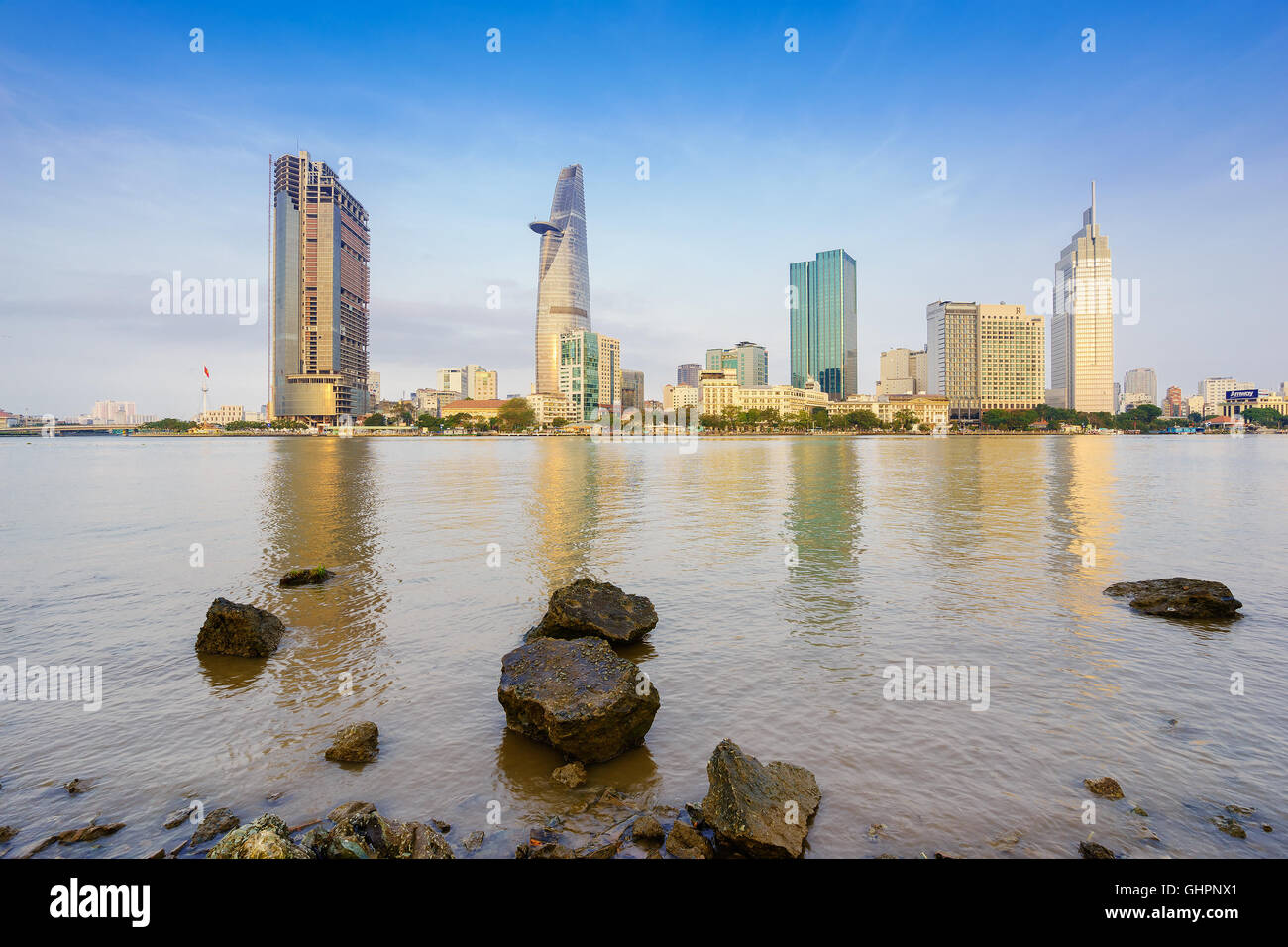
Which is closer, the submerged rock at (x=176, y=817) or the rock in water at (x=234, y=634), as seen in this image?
the submerged rock at (x=176, y=817)

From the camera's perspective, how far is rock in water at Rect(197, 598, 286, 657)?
15719mm

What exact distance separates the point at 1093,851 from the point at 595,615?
35.9 feet

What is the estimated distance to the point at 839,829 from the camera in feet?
29.1

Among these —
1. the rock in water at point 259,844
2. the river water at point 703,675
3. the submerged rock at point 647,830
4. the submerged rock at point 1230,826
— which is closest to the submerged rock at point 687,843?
the submerged rock at point 647,830

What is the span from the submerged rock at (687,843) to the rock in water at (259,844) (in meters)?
4.32

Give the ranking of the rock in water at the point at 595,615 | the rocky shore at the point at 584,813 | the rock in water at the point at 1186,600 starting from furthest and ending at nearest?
the rock in water at the point at 1186,600, the rock in water at the point at 595,615, the rocky shore at the point at 584,813

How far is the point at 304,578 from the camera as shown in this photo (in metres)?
22.9

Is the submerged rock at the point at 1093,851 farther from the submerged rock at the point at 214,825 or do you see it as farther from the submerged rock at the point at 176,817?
the submerged rock at the point at 176,817

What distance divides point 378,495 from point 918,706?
1881 inches

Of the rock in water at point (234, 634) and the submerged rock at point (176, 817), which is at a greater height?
the rock in water at point (234, 634)

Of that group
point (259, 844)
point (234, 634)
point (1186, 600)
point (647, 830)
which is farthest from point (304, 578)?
point (1186, 600)

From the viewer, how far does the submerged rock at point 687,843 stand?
26.9ft

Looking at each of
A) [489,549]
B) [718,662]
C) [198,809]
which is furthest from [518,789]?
[489,549]
